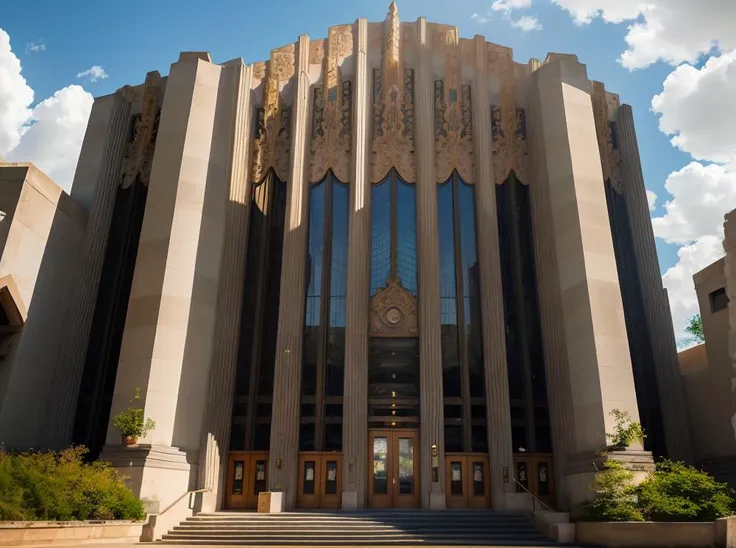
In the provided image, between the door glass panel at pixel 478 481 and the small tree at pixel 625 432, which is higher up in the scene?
the small tree at pixel 625 432

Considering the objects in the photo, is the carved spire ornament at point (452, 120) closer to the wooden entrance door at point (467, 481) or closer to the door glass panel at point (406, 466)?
the door glass panel at point (406, 466)

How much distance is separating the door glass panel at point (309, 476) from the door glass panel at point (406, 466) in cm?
346

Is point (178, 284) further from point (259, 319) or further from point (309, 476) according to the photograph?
point (309, 476)

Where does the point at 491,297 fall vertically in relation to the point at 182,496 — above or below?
above

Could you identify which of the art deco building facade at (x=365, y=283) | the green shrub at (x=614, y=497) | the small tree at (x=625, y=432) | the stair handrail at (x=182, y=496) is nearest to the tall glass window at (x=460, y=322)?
the art deco building facade at (x=365, y=283)

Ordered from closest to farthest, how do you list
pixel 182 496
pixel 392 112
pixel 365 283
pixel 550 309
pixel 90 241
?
pixel 182 496 → pixel 550 309 → pixel 365 283 → pixel 90 241 → pixel 392 112

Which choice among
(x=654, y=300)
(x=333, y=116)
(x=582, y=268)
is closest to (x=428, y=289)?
(x=582, y=268)

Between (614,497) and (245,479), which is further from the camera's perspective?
(245,479)

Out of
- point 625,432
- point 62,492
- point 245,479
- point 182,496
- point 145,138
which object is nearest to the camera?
point 62,492

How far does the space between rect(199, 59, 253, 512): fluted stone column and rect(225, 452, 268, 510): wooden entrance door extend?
16.5 inches

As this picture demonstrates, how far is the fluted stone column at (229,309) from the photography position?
22.9m

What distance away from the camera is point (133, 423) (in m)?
19.9

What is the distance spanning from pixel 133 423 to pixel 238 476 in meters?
5.53

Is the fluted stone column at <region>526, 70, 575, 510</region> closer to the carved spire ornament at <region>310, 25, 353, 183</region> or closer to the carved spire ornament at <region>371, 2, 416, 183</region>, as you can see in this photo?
the carved spire ornament at <region>371, 2, 416, 183</region>
